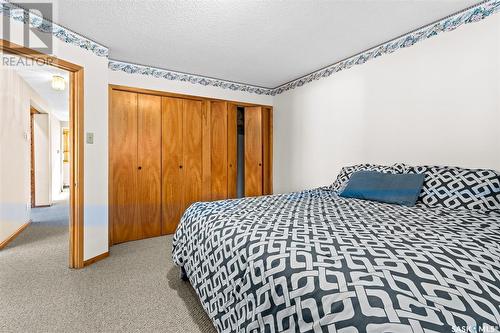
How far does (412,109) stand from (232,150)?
252cm

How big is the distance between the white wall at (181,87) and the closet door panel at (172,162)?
17 centimetres

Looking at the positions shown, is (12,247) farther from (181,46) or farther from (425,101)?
(425,101)

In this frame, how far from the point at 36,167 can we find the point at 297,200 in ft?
19.0

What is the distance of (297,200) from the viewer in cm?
218

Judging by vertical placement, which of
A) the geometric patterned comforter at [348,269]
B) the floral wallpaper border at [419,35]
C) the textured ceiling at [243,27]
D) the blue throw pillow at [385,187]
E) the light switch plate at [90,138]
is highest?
the textured ceiling at [243,27]

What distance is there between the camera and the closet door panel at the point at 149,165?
10.8ft

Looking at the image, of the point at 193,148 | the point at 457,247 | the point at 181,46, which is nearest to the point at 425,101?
the point at 457,247

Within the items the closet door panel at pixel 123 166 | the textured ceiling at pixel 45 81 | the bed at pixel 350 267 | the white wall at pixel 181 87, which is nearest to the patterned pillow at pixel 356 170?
the bed at pixel 350 267

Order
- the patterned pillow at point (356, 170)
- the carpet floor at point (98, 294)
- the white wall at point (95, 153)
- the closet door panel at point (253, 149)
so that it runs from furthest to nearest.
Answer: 1. the closet door panel at point (253, 149)
2. the white wall at point (95, 153)
3. the patterned pillow at point (356, 170)
4. the carpet floor at point (98, 294)

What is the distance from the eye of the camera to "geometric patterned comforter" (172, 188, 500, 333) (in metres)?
0.68

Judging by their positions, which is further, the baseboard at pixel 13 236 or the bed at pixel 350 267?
the baseboard at pixel 13 236

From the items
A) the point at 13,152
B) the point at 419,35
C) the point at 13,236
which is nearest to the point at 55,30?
the point at 13,152

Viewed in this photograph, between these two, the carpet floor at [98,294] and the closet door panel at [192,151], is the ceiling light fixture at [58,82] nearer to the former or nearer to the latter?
the closet door panel at [192,151]

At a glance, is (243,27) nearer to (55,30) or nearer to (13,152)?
(55,30)
